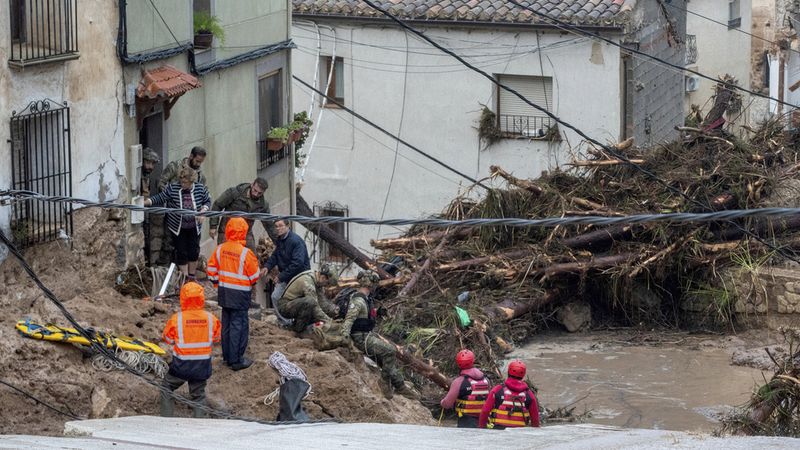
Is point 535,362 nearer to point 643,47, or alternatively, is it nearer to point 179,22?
point 179,22

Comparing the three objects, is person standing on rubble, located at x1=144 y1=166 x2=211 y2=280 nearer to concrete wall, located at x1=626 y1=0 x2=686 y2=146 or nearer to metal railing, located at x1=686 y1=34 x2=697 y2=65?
concrete wall, located at x1=626 y1=0 x2=686 y2=146

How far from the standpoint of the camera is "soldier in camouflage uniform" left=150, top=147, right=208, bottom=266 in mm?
15703

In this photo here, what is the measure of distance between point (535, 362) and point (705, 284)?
2.82m

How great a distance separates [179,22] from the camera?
17141 mm

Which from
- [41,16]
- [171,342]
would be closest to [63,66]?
[41,16]

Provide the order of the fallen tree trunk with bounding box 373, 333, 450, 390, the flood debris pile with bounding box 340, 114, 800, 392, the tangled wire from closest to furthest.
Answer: the tangled wire → the fallen tree trunk with bounding box 373, 333, 450, 390 → the flood debris pile with bounding box 340, 114, 800, 392

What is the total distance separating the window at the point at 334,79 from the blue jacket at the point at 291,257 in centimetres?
1264

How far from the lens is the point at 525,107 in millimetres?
25281

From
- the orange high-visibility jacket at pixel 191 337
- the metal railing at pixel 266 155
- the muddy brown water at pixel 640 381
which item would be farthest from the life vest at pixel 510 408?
the metal railing at pixel 266 155

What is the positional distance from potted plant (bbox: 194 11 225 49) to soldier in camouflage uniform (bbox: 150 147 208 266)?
8.42 feet

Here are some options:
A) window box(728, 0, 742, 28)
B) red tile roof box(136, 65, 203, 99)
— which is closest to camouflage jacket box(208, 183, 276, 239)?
red tile roof box(136, 65, 203, 99)

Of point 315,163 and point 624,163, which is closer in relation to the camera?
point 624,163

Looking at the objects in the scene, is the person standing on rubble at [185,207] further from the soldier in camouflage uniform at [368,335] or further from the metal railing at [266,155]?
the metal railing at [266,155]

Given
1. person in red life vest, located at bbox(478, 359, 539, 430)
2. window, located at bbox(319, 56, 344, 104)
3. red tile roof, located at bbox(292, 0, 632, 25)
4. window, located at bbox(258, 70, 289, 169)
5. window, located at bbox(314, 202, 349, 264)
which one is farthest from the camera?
window, located at bbox(319, 56, 344, 104)
